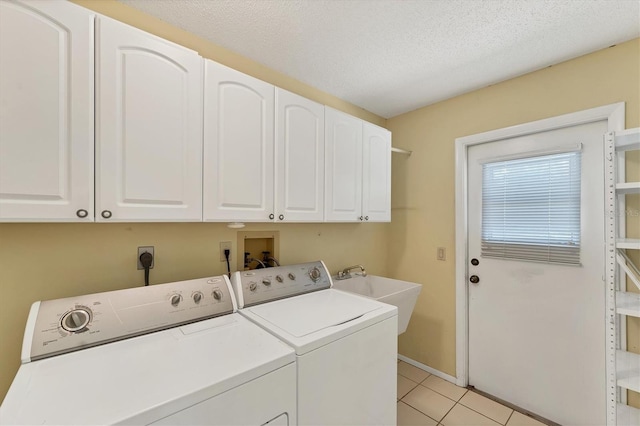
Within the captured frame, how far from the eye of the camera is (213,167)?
1256 millimetres

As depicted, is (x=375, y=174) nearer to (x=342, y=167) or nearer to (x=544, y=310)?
(x=342, y=167)

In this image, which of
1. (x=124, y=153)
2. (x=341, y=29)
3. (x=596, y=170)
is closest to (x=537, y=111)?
(x=596, y=170)

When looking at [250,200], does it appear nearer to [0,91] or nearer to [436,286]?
[0,91]

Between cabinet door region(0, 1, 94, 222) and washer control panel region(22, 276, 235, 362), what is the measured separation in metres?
0.37

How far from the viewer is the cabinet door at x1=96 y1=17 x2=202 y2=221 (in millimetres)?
998

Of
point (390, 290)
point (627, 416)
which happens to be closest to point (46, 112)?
point (390, 290)

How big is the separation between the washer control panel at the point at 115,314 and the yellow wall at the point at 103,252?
21 cm

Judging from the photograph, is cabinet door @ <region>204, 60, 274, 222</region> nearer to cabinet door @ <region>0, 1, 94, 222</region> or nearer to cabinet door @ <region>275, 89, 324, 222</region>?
cabinet door @ <region>275, 89, 324, 222</region>

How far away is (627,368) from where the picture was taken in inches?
56.1

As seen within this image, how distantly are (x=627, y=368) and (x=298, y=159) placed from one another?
7.18 feet

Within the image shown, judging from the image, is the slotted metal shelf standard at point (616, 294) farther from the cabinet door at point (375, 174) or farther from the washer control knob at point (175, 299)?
the washer control knob at point (175, 299)

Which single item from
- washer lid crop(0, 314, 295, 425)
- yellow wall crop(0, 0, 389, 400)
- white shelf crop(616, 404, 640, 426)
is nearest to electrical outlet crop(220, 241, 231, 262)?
yellow wall crop(0, 0, 389, 400)

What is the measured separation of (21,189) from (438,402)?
9.04 feet

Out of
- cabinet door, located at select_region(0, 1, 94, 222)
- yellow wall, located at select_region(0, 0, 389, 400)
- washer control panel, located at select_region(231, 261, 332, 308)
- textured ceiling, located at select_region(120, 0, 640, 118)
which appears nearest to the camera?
cabinet door, located at select_region(0, 1, 94, 222)
